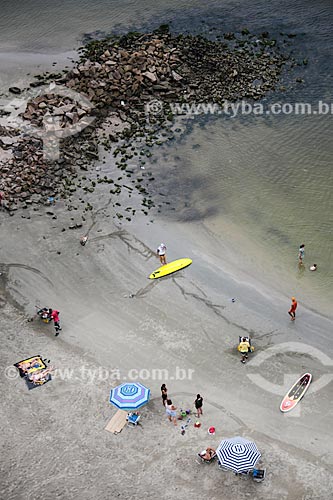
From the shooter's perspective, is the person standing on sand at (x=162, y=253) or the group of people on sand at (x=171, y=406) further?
the person standing on sand at (x=162, y=253)

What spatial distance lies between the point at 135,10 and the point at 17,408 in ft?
155

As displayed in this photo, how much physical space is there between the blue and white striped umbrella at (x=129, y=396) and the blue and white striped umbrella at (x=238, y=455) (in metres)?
4.32

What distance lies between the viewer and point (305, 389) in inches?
1171

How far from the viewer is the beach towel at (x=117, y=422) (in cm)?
2859

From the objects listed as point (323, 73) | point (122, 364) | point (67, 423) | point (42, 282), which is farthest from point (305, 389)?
point (323, 73)

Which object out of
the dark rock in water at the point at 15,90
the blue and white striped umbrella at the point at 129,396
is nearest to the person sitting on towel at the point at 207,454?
the blue and white striped umbrella at the point at 129,396

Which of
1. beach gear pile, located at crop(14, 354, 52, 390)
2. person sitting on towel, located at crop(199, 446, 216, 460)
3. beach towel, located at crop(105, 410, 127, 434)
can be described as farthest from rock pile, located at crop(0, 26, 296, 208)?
person sitting on towel, located at crop(199, 446, 216, 460)

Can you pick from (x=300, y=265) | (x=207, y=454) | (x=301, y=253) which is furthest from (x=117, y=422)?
(x=301, y=253)

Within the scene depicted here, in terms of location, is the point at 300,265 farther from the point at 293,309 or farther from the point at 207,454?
the point at 207,454

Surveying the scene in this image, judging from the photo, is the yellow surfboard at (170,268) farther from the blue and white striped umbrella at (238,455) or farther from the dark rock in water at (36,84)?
the dark rock in water at (36,84)

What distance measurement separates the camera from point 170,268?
3650cm

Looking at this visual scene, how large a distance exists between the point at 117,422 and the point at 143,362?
12.5 ft

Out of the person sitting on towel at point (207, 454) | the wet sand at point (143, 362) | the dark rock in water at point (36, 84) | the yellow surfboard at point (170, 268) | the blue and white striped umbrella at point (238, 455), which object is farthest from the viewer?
the dark rock in water at point (36, 84)

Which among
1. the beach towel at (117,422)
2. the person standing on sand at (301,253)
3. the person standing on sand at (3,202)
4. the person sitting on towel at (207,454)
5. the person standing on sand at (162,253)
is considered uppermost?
the person standing on sand at (3,202)
